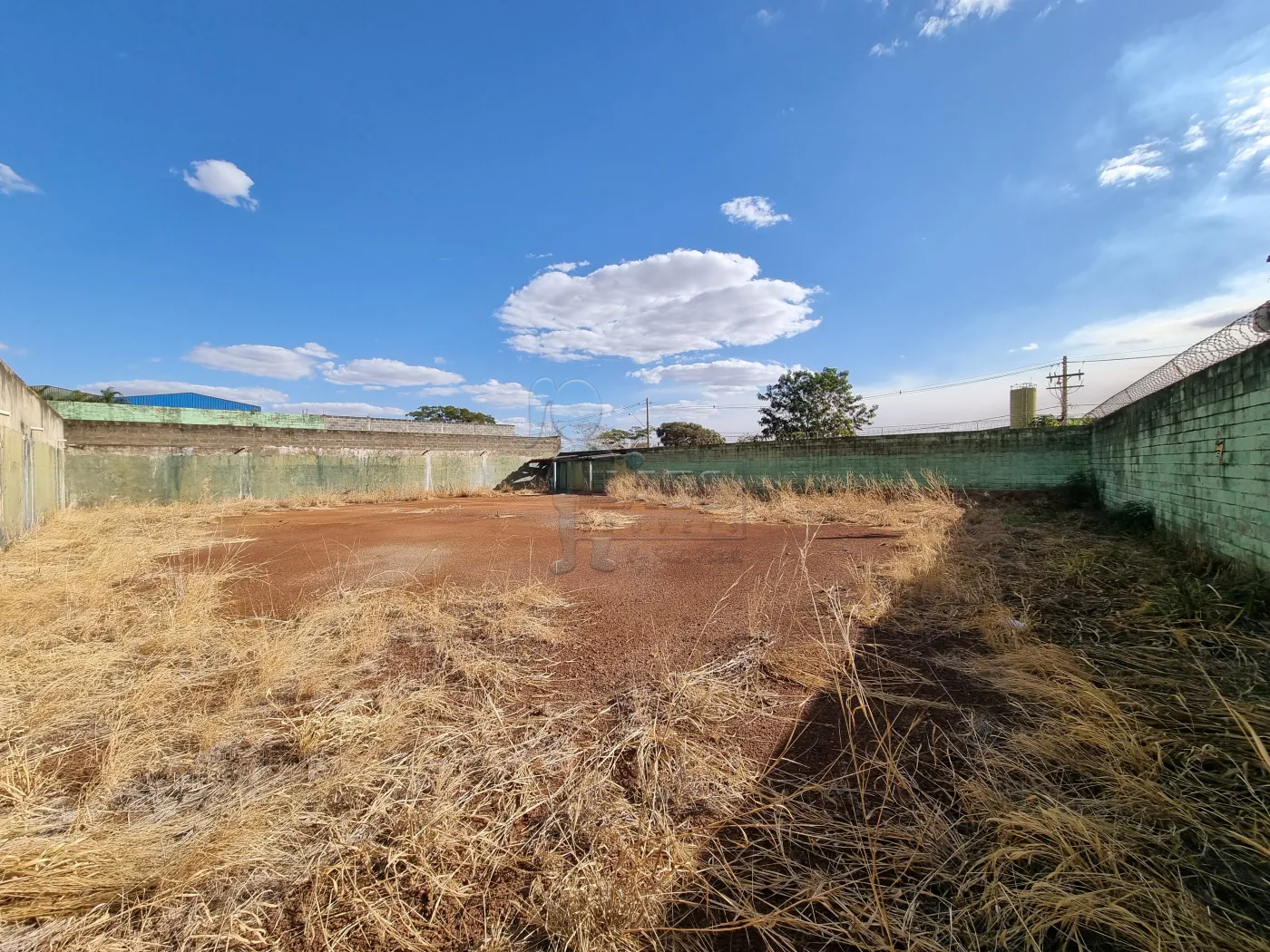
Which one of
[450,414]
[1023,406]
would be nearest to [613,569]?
[1023,406]

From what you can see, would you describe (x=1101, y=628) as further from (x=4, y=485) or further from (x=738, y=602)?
(x=4, y=485)

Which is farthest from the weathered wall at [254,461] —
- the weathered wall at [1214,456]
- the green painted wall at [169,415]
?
the weathered wall at [1214,456]

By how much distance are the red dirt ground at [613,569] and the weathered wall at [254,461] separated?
684 cm

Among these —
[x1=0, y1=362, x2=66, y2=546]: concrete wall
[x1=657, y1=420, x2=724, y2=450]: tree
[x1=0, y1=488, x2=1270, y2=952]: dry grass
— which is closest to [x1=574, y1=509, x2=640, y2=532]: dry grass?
[x1=0, y1=488, x2=1270, y2=952]: dry grass

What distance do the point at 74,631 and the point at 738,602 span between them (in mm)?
4456

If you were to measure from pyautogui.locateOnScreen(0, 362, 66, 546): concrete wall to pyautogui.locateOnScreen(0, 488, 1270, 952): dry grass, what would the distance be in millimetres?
4466

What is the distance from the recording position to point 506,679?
2570 millimetres

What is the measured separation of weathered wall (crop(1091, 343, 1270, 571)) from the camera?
11.7 ft

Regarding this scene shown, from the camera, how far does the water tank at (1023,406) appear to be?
1468 cm

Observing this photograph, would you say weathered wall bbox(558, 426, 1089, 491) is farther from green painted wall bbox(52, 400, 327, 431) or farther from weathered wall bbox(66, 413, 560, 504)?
green painted wall bbox(52, 400, 327, 431)

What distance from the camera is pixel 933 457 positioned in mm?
11523

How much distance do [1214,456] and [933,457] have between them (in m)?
7.57

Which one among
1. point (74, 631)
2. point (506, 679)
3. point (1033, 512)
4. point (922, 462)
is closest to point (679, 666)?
point (506, 679)

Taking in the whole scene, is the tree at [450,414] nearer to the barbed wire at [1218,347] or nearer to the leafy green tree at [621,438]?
the leafy green tree at [621,438]
